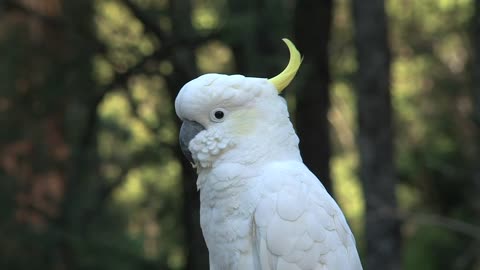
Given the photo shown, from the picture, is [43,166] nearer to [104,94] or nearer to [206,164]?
[104,94]

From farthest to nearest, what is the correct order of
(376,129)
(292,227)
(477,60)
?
(376,129)
(477,60)
(292,227)

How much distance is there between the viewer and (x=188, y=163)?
4.77 metres

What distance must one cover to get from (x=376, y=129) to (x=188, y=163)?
1.35 m

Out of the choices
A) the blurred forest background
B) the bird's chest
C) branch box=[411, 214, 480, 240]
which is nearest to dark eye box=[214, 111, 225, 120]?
the bird's chest

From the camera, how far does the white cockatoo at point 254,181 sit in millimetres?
2043

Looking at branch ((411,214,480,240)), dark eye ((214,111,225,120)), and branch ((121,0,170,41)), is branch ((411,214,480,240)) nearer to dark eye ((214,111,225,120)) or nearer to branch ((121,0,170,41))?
branch ((121,0,170,41))

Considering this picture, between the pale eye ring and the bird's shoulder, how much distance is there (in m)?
0.20

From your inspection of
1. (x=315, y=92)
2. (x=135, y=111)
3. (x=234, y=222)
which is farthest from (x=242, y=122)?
(x=135, y=111)

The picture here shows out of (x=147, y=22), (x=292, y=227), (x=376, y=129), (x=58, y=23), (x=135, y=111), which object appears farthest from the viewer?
(x=58, y=23)

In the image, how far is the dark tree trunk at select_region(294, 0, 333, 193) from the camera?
4.44 metres

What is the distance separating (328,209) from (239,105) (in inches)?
16.3

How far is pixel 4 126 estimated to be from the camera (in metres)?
4.61

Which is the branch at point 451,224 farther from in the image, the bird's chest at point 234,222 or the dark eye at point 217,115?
the dark eye at point 217,115

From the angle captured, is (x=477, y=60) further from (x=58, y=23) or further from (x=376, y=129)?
(x=58, y=23)
